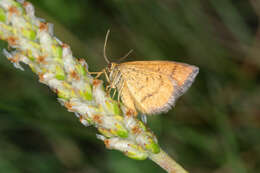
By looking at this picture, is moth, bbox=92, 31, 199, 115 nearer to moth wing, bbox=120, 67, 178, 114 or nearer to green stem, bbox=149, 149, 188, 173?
moth wing, bbox=120, 67, 178, 114

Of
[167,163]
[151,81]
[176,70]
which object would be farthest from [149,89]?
[167,163]

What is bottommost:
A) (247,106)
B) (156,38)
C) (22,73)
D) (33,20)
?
(22,73)

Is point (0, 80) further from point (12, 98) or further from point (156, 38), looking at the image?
point (156, 38)

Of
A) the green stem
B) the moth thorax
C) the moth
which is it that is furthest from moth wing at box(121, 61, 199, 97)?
the green stem

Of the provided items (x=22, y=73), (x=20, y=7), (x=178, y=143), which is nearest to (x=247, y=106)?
(x=178, y=143)

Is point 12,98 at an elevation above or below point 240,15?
below
